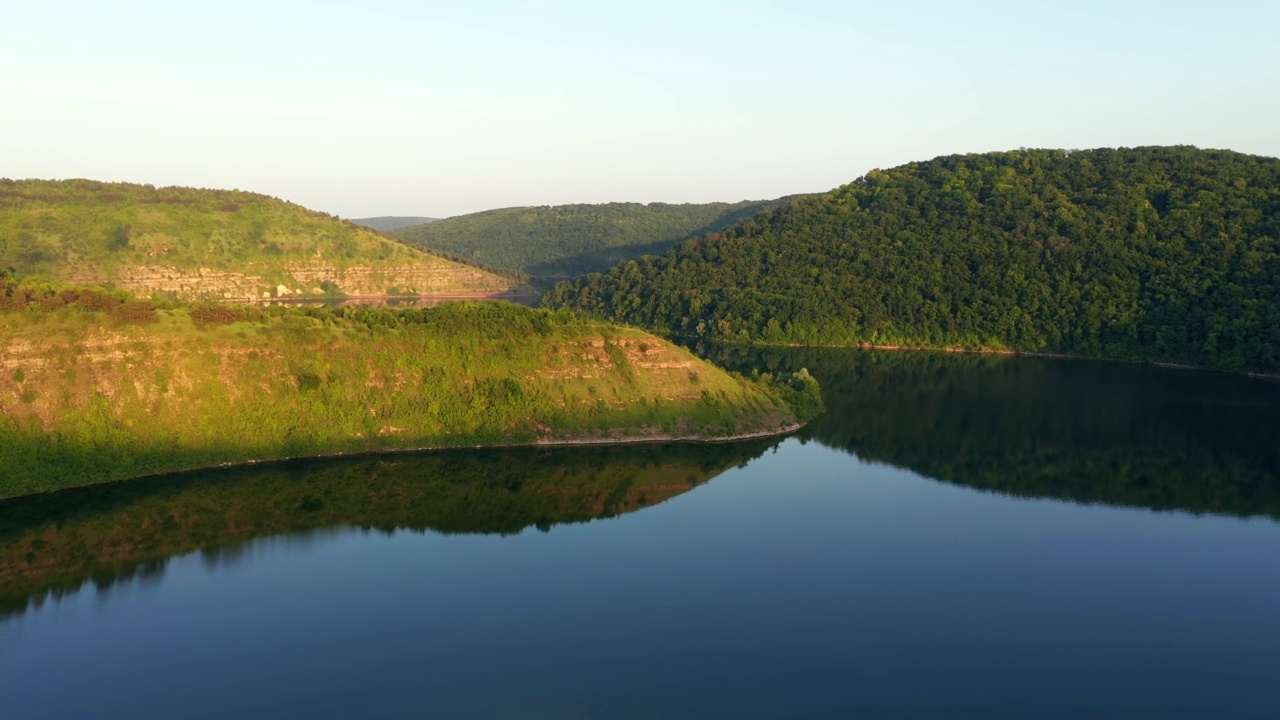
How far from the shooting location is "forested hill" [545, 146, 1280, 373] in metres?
124

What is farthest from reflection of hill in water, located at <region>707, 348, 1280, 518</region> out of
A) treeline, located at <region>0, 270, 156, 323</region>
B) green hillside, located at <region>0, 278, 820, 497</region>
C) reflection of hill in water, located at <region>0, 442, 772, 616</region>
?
treeline, located at <region>0, 270, 156, 323</region>

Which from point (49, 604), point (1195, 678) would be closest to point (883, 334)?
point (1195, 678)

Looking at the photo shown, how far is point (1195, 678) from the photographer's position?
1606 inches

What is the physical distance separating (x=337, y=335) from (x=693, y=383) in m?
32.1

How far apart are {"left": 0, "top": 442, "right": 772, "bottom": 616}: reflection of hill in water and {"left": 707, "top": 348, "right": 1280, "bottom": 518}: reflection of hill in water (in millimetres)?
18466

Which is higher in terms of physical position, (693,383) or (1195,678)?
(693,383)

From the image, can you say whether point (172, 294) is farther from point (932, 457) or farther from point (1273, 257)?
point (1273, 257)

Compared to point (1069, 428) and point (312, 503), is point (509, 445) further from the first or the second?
point (1069, 428)

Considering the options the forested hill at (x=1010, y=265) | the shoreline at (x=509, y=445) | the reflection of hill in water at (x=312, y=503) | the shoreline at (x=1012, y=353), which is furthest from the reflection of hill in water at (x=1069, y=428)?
the reflection of hill in water at (x=312, y=503)

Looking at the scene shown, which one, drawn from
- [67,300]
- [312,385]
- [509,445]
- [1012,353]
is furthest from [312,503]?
[1012,353]

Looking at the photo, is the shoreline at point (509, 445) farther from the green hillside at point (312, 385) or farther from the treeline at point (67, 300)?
the treeline at point (67, 300)

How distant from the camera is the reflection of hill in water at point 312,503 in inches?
2096

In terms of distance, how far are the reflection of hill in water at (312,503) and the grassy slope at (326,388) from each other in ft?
8.26

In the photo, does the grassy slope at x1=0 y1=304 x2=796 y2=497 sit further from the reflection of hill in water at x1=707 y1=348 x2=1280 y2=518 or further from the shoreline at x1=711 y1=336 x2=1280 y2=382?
the shoreline at x1=711 y1=336 x2=1280 y2=382
